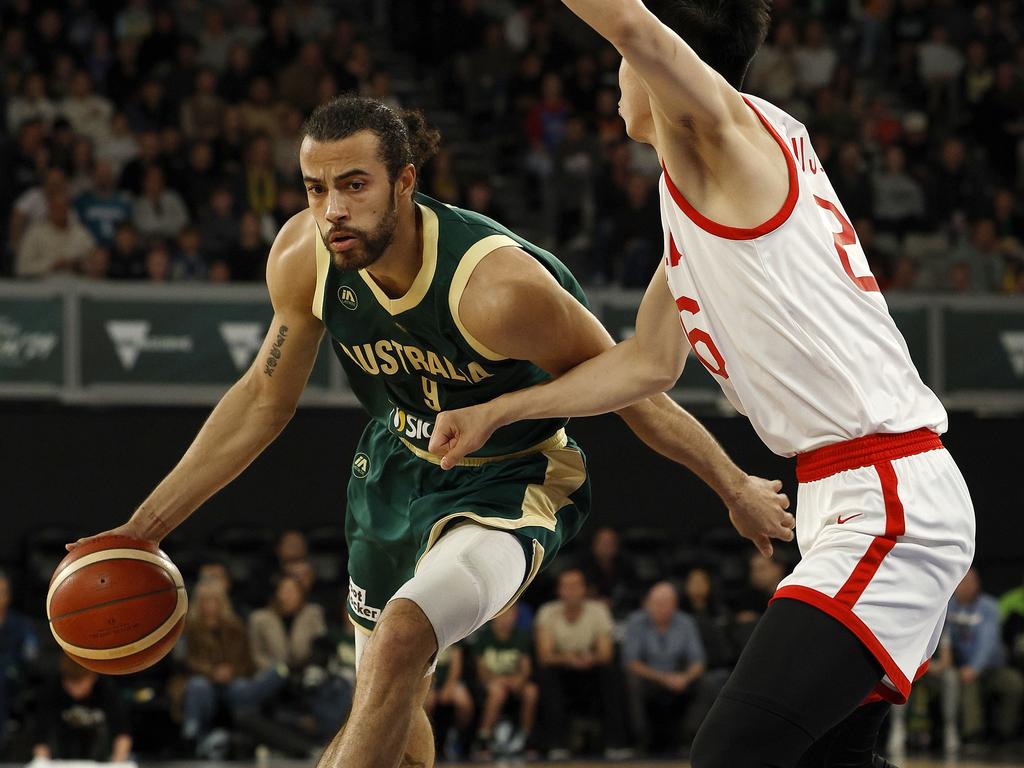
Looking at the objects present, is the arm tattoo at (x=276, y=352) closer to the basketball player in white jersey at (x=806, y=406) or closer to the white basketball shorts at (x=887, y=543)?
the basketball player in white jersey at (x=806, y=406)

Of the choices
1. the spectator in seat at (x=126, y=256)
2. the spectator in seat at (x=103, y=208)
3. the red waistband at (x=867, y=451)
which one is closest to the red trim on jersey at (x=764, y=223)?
the red waistband at (x=867, y=451)

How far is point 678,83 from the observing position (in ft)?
10.5

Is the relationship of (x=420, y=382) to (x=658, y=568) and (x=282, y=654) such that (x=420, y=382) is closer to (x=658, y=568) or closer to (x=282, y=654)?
(x=282, y=654)

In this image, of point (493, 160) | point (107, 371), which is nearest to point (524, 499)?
point (107, 371)

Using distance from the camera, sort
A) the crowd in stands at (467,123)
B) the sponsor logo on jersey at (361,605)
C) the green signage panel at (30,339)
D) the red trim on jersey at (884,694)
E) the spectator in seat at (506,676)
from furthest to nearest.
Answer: the crowd in stands at (467,123) → the green signage panel at (30,339) → the spectator in seat at (506,676) → the sponsor logo on jersey at (361,605) → the red trim on jersey at (884,694)

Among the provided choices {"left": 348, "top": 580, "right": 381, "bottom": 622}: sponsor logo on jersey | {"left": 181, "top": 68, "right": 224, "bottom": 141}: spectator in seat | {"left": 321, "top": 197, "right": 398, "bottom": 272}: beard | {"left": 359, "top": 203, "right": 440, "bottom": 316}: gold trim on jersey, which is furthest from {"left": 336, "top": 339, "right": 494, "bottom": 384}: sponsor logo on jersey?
{"left": 181, "top": 68, "right": 224, "bottom": 141}: spectator in seat

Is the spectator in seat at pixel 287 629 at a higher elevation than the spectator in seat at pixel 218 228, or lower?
lower

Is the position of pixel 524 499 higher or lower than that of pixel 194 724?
higher

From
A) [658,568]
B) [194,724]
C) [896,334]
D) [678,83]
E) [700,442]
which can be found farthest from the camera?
[658,568]

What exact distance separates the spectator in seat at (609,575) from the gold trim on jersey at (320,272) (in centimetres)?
737

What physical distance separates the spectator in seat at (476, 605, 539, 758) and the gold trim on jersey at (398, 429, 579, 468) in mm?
6074

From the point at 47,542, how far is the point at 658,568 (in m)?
4.77

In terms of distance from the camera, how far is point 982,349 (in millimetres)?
12758

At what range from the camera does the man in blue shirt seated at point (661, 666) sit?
10.9 m
